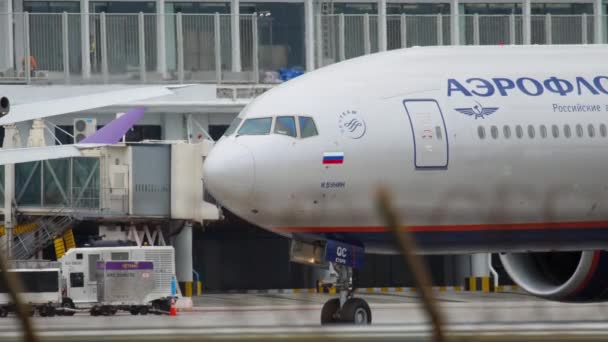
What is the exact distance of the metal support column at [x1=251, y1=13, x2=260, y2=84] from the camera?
4556 cm

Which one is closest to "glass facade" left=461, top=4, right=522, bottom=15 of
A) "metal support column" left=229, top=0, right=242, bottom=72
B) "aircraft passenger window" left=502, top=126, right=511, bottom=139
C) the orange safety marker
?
"metal support column" left=229, top=0, right=242, bottom=72

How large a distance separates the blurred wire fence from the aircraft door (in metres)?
25.6

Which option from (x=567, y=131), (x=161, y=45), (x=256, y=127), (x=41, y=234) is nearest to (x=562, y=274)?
(x=567, y=131)

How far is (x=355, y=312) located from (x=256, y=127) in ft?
8.35

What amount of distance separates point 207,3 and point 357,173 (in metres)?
30.3

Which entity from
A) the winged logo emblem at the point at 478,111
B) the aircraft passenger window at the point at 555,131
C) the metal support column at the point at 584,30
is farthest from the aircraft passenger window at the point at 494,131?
the metal support column at the point at 584,30

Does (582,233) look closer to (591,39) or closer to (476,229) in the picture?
(476,229)

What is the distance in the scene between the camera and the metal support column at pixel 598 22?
48656 millimetres

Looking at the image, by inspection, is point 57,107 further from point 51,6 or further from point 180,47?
point 51,6

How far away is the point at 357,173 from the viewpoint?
765 inches

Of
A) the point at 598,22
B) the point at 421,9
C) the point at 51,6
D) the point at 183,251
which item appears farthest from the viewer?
the point at 421,9

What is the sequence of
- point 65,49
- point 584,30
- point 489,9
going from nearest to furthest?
point 65,49 < point 584,30 < point 489,9

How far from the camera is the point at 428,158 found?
63.9ft

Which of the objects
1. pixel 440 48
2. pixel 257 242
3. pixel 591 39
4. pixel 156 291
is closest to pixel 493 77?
pixel 440 48
